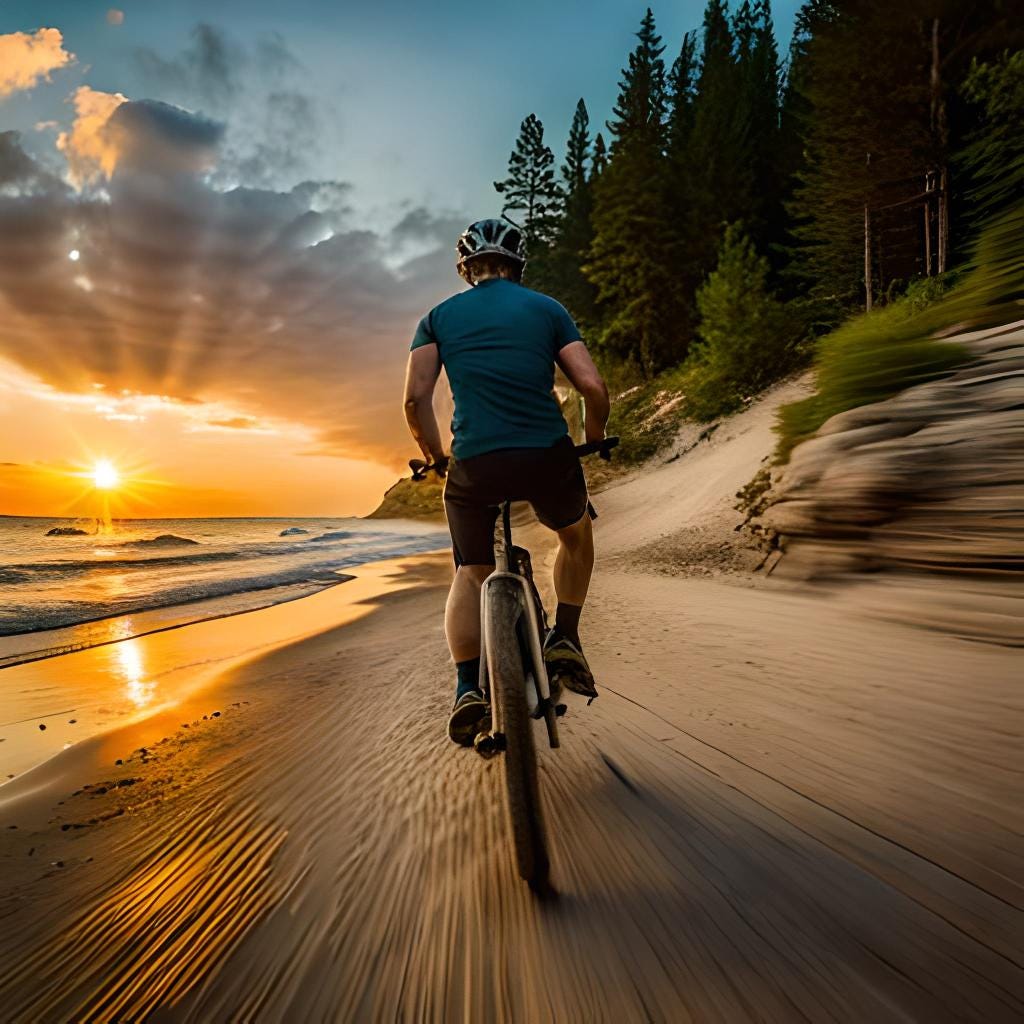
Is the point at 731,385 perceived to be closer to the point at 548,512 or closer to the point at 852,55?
the point at 852,55

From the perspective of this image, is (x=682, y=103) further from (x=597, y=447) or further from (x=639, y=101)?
(x=597, y=447)

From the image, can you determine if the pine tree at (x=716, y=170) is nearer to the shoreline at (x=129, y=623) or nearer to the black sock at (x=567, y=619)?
the shoreline at (x=129, y=623)

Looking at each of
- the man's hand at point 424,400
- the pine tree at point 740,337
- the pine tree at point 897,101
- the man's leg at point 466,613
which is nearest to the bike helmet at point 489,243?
the man's hand at point 424,400

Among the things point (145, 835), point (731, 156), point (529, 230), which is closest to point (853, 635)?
point (145, 835)

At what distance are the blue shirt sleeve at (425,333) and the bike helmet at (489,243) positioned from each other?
0.35 meters

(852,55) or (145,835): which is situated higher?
(852,55)

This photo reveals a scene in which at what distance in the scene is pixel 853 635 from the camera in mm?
3994

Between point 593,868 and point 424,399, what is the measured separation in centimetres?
202

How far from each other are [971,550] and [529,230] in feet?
134

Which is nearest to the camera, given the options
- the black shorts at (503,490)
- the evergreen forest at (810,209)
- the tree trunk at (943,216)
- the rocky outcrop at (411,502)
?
the black shorts at (503,490)

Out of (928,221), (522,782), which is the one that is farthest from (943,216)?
(522,782)

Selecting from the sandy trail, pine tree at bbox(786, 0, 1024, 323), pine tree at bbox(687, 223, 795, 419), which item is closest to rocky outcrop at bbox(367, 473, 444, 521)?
pine tree at bbox(687, 223, 795, 419)

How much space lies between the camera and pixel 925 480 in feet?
15.1

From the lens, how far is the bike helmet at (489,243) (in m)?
2.41
